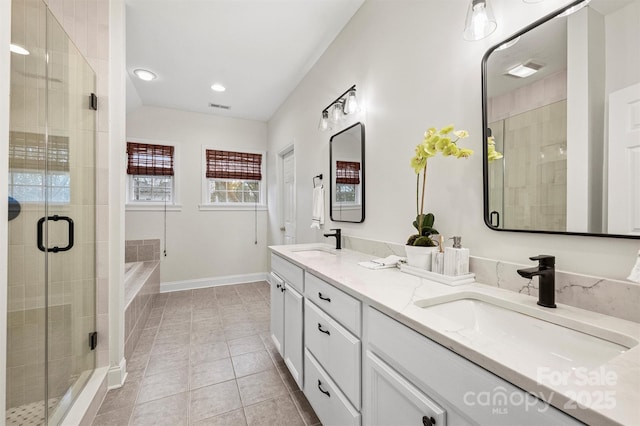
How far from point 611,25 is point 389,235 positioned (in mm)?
1283

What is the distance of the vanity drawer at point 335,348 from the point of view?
3.61 feet

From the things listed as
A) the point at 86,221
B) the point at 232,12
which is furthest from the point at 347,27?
the point at 86,221

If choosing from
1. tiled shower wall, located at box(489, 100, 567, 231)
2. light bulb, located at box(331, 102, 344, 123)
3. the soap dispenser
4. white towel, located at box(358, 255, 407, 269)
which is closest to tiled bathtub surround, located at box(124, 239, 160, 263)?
light bulb, located at box(331, 102, 344, 123)

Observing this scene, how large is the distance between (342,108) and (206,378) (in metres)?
2.26

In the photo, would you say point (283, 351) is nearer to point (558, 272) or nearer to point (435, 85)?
point (558, 272)

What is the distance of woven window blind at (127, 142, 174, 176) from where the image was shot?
12.3 feet

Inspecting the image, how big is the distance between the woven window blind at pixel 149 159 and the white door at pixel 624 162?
4.45 metres

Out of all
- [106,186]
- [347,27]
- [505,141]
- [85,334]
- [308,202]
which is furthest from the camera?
[308,202]

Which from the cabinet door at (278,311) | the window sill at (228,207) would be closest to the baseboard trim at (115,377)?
the cabinet door at (278,311)

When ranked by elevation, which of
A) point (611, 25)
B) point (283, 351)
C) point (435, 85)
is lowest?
point (283, 351)

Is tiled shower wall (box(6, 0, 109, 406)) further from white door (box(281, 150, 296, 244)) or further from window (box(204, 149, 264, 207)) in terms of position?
window (box(204, 149, 264, 207))

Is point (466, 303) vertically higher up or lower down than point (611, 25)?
lower down

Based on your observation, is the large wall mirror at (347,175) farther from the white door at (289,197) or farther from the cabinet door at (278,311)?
the white door at (289,197)

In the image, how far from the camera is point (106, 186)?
6.09 feet
